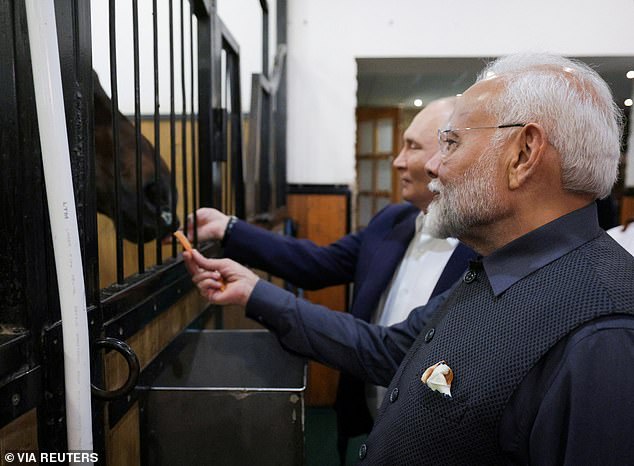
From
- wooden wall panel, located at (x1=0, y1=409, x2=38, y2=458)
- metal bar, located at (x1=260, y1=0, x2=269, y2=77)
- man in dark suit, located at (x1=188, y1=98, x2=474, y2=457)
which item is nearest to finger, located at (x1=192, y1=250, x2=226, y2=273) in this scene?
man in dark suit, located at (x1=188, y1=98, x2=474, y2=457)

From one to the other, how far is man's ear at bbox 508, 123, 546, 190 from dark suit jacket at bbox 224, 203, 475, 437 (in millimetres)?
894

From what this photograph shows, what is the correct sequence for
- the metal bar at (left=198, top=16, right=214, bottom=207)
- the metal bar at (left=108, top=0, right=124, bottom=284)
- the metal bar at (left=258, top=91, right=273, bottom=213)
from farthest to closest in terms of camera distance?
the metal bar at (left=258, top=91, right=273, bottom=213)
the metal bar at (left=198, top=16, right=214, bottom=207)
the metal bar at (left=108, top=0, right=124, bottom=284)

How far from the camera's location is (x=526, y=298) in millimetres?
730

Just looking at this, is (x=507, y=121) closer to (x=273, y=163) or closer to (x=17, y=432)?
(x=17, y=432)

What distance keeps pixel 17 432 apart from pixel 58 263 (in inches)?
8.8

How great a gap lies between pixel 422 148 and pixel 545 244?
0.91 metres

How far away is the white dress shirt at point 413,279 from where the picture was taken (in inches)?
62.8

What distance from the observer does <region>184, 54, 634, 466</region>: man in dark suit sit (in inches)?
24.7

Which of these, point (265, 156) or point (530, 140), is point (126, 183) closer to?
point (530, 140)

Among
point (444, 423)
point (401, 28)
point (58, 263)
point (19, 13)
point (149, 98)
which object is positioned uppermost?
point (401, 28)

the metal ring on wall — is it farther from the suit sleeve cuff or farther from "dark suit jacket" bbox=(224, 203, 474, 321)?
"dark suit jacket" bbox=(224, 203, 474, 321)

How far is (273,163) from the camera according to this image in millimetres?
2988

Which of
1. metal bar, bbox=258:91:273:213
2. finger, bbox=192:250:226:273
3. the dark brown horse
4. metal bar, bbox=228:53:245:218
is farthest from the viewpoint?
metal bar, bbox=258:91:273:213

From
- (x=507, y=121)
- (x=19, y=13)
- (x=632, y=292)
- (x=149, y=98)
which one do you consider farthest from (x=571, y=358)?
(x=149, y=98)
